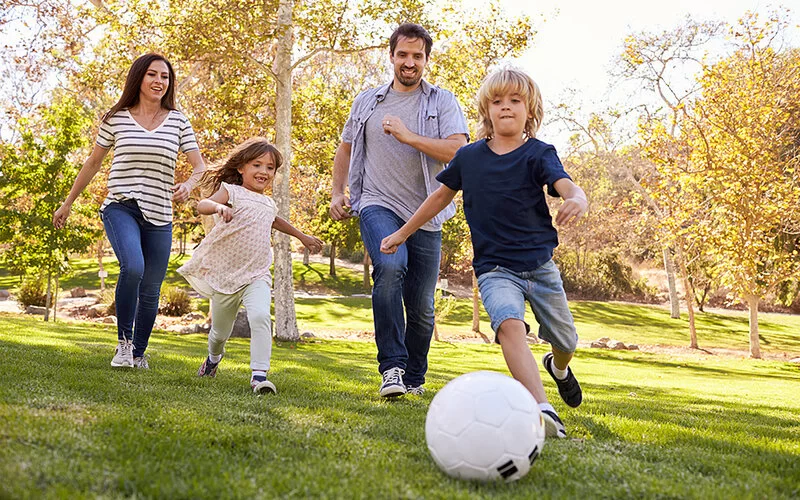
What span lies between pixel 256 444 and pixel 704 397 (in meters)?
7.40

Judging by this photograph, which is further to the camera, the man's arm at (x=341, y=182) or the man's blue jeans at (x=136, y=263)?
the man's arm at (x=341, y=182)

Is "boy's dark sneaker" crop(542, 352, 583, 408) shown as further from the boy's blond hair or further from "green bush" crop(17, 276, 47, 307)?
"green bush" crop(17, 276, 47, 307)

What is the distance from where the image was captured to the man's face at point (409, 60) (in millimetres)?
4941

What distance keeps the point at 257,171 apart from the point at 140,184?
0.88 metres

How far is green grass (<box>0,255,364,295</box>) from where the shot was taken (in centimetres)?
3403

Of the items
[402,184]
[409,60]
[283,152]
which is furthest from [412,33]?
[283,152]

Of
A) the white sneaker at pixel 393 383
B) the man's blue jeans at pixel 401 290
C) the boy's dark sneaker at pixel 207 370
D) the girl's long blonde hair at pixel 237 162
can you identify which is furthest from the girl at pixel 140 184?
the white sneaker at pixel 393 383

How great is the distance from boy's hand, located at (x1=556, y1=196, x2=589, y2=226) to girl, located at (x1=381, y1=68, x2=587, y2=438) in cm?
14

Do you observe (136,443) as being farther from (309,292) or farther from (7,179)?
(309,292)

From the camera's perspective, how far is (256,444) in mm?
3057

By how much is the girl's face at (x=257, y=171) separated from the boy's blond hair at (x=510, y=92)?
1832 millimetres

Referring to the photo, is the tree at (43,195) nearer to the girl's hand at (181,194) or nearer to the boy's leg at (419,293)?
the girl's hand at (181,194)

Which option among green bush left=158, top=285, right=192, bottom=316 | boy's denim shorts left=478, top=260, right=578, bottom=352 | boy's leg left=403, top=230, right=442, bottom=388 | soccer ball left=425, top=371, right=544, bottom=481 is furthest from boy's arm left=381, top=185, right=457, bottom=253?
green bush left=158, top=285, right=192, bottom=316

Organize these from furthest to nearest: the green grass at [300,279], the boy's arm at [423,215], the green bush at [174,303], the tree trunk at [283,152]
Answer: the green grass at [300,279]
the green bush at [174,303]
the tree trunk at [283,152]
the boy's arm at [423,215]
